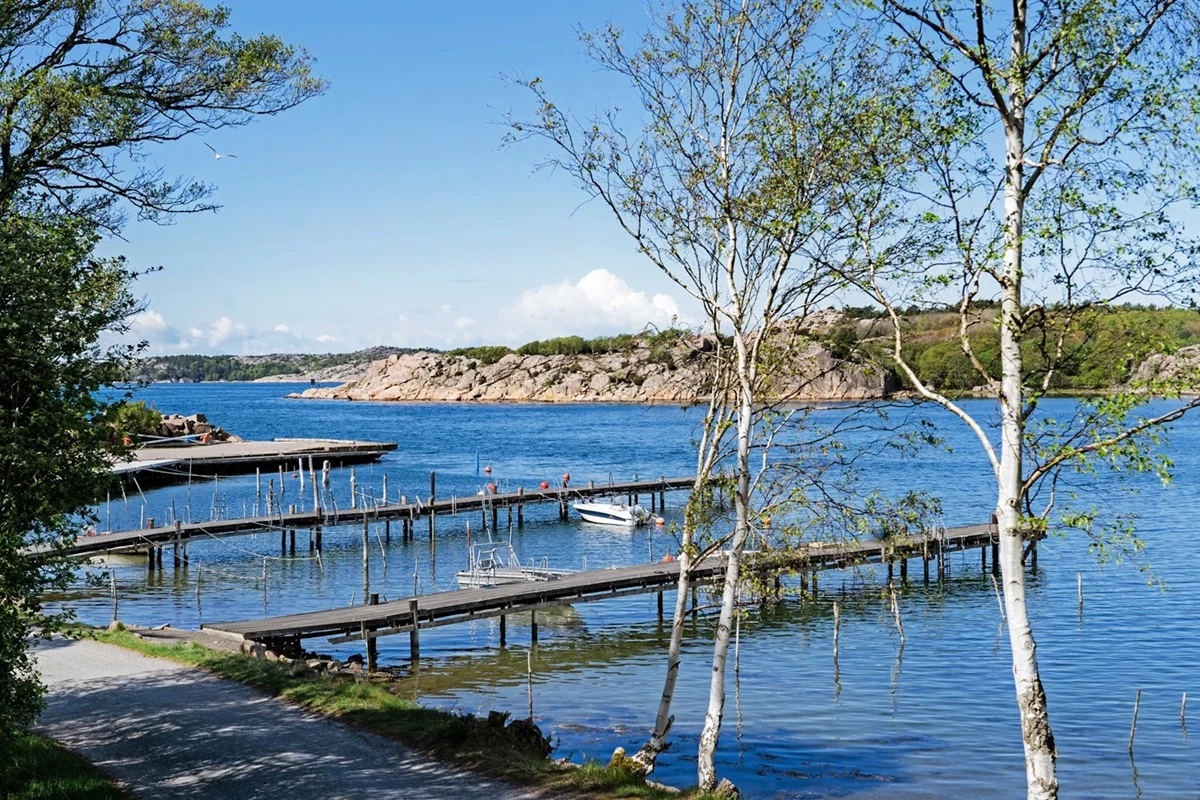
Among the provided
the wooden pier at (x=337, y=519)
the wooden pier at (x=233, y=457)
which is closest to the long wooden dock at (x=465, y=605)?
the wooden pier at (x=337, y=519)

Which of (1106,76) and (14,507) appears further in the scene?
(1106,76)

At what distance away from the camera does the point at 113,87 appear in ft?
56.6

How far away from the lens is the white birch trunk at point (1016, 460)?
38.9 feet

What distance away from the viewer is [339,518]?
5475 centimetres

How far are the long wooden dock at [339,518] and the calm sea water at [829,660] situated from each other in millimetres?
1553

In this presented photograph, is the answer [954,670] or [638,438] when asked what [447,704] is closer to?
[954,670]

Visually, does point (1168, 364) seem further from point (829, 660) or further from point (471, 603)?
point (471, 603)

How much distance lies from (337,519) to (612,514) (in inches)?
640

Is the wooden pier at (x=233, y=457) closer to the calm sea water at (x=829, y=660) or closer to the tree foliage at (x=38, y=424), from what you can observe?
the calm sea water at (x=829, y=660)

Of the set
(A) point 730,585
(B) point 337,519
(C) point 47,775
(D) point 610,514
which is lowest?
(D) point 610,514

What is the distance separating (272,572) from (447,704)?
78.8ft

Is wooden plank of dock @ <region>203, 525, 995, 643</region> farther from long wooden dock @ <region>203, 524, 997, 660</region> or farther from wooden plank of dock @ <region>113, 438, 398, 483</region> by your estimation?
wooden plank of dock @ <region>113, 438, 398, 483</region>

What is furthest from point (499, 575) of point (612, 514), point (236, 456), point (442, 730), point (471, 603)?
point (236, 456)

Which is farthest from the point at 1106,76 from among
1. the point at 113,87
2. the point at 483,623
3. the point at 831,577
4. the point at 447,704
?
the point at 831,577
